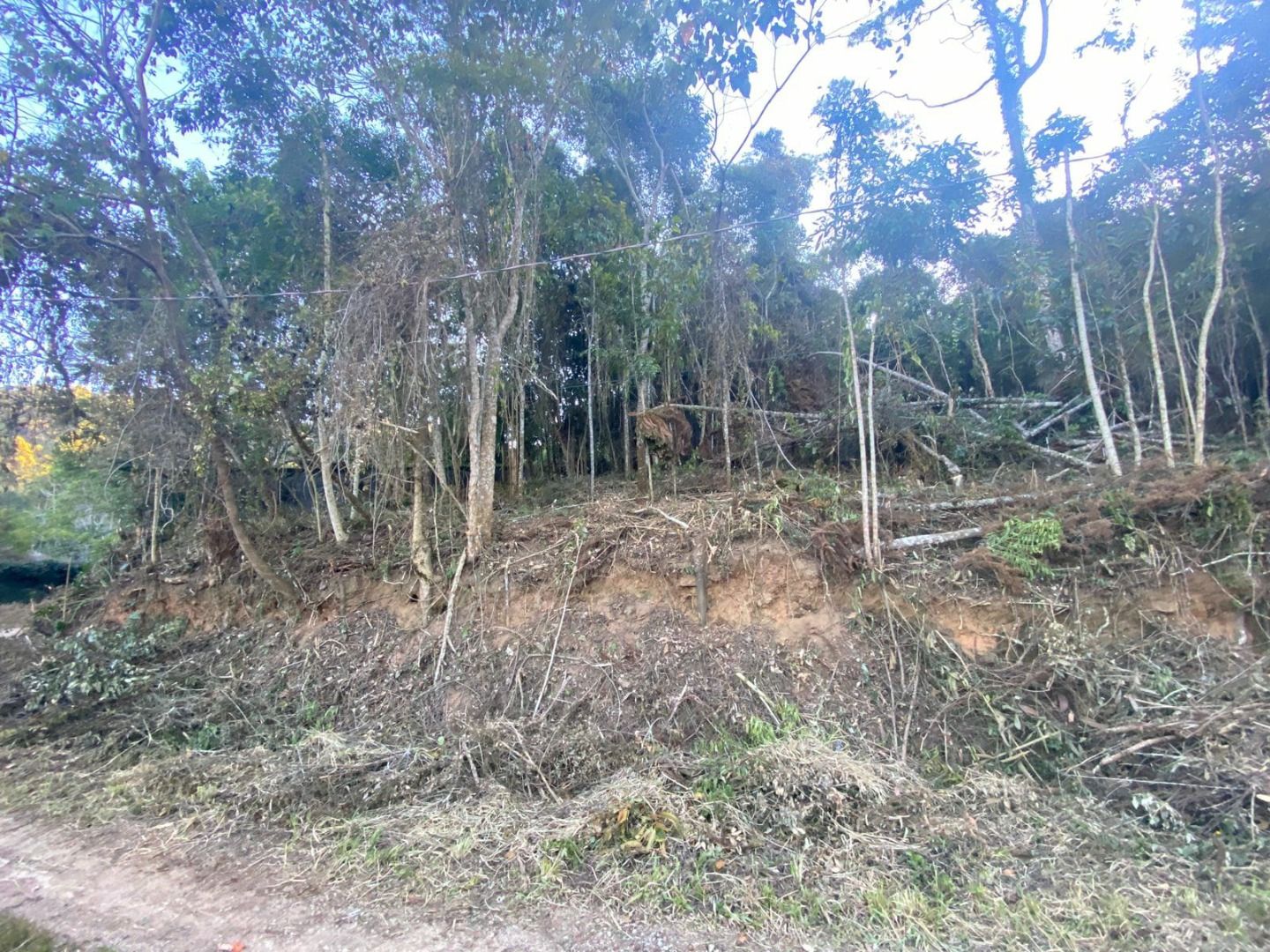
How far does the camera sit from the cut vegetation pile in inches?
133

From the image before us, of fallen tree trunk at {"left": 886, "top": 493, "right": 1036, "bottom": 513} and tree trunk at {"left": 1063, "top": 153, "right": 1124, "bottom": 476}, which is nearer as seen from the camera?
fallen tree trunk at {"left": 886, "top": 493, "right": 1036, "bottom": 513}

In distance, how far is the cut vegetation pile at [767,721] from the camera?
337cm

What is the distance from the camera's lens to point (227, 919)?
3.26 meters

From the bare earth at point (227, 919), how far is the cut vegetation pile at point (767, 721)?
0.23m

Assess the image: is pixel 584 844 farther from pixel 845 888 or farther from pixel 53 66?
pixel 53 66

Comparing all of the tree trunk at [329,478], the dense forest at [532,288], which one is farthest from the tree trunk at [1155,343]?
the tree trunk at [329,478]

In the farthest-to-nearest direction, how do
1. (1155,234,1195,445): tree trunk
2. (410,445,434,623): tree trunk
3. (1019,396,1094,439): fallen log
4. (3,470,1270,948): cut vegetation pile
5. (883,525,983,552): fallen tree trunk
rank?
(1019,396,1094,439): fallen log < (410,445,434,623): tree trunk < (1155,234,1195,445): tree trunk < (883,525,983,552): fallen tree trunk < (3,470,1270,948): cut vegetation pile

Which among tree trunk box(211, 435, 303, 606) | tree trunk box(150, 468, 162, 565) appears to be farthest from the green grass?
tree trunk box(150, 468, 162, 565)

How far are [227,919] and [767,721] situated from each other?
371 centimetres

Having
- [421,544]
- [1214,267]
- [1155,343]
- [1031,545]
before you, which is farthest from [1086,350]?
[421,544]

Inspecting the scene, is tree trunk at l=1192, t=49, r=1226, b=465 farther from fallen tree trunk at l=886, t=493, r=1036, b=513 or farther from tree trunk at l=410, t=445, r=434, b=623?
tree trunk at l=410, t=445, r=434, b=623

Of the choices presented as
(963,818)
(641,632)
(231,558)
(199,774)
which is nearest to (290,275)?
(231,558)

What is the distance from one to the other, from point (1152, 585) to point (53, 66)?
39.5 feet

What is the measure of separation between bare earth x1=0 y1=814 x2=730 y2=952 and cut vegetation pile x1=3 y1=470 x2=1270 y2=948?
0.75 feet
